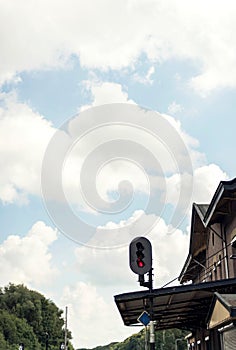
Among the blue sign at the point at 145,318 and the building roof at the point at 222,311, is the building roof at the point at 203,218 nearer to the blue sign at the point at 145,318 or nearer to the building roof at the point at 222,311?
the building roof at the point at 222,311

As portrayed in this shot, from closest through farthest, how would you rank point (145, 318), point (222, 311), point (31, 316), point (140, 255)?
point (140, 255)
point (145, 318)
point (222, 311)
point (31, 316)

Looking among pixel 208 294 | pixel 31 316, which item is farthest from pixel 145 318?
→ pixel 31 316

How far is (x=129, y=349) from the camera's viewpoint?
126875 mm

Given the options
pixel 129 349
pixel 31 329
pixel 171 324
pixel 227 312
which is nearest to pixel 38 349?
pixel 31 329

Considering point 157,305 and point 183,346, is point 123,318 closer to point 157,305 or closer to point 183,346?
point 157,305

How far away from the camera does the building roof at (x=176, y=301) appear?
607 inches

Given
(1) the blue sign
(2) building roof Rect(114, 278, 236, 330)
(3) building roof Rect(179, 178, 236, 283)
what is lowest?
(1) the blue sign

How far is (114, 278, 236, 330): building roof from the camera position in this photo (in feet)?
50.5

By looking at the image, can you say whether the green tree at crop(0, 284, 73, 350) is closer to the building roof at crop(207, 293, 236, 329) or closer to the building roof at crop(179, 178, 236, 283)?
the building roof at crop(179, 178, 236, 283)

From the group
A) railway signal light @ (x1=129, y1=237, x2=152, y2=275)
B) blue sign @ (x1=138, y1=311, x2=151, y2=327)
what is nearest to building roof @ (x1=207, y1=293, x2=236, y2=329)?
blue sign @ (x1=138, y1=311, x2=151, y2=327)

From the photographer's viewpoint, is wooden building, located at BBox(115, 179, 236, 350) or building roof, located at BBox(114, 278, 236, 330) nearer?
Answer: wooden building, located at BBox(115, 179, 236, 350)

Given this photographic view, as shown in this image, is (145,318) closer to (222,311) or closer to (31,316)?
(222,311)

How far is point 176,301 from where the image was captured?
57.6ft

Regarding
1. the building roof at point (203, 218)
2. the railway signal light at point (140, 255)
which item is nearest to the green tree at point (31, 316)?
the building roof at point (203, 218)
